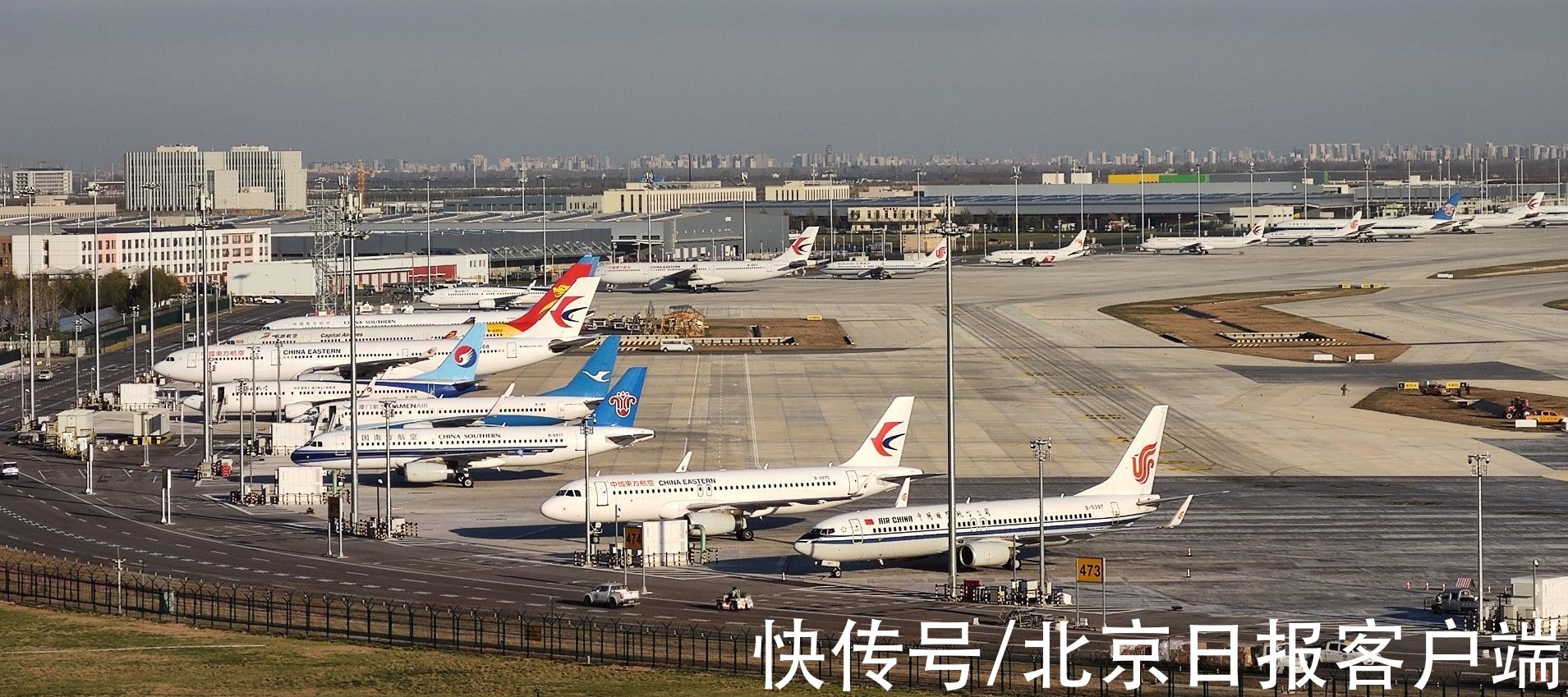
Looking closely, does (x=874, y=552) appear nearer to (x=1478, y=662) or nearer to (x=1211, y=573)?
(x=1211, y=573)

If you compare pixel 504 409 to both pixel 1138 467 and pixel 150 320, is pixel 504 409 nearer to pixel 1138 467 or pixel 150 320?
pixel 1138 467

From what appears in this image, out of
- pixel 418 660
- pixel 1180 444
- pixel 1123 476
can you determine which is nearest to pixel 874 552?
pixel 1123 476

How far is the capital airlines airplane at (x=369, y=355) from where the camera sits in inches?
4498

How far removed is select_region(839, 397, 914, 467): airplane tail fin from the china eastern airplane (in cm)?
633

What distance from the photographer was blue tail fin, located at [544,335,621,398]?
94.3m

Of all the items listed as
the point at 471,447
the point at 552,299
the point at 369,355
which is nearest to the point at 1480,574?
the point at 471,447

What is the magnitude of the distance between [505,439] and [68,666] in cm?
3670

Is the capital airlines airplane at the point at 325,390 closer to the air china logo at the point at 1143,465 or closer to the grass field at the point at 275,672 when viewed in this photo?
the air china logo at the point at 1143,465

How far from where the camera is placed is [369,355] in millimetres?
119250

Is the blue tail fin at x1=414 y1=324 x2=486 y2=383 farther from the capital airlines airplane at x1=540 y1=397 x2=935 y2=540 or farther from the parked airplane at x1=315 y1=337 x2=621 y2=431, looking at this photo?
the capital airlines airplane at x1=540 y1=397 x2=935 y2=540

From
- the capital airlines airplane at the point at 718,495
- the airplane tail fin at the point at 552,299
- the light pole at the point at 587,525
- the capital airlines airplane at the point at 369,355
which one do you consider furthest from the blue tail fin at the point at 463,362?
the capital airlines airplane at the point at 718,495

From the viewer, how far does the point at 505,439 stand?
83.6 meters

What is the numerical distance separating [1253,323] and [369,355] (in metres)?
80.5

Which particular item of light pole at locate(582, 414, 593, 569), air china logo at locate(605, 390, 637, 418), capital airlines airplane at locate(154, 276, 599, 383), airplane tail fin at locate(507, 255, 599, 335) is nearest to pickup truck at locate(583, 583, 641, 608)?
light pole at locate(582, 414, 593, 569)
